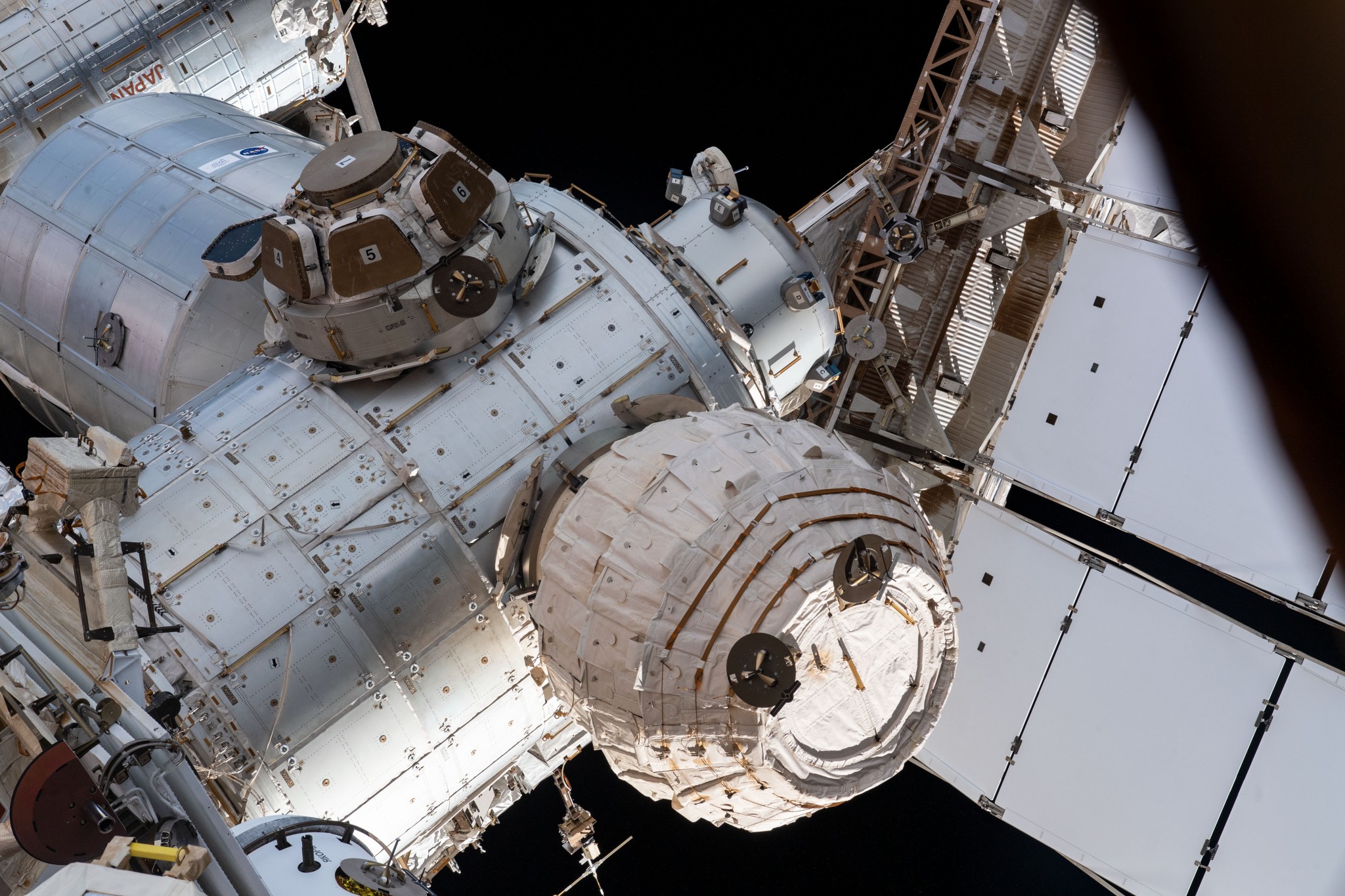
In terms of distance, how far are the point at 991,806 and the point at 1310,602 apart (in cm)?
417

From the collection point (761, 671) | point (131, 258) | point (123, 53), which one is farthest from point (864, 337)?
point (123, 53)

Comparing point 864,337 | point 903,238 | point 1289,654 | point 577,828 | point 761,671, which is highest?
point 903,238

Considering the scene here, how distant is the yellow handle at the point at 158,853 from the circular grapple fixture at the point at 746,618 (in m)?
3.12

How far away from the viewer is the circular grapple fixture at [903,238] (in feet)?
41.3

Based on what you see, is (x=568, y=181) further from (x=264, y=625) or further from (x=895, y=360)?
(x=264, y=625)

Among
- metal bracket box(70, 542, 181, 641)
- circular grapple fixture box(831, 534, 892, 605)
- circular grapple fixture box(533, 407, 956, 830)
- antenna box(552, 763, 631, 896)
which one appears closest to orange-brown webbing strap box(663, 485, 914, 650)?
circular grapple fixture box(533, 407, 956, 830)

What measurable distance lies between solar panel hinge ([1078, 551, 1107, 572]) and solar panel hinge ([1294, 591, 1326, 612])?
Result: 187 cm

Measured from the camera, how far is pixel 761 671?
25.2 feet

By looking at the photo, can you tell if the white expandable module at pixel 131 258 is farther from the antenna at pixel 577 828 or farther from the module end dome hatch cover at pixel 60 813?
the module end dome hatch cover at pixel 60 813

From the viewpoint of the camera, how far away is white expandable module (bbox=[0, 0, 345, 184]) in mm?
13359

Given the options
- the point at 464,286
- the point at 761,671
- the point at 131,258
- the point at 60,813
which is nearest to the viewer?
the point at 60,813

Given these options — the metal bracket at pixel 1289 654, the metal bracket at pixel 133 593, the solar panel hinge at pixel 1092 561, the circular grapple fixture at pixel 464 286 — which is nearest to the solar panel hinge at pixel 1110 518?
the solar panel hinge at pixel 1092 561

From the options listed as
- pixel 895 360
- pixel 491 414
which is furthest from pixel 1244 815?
pixel 491 414

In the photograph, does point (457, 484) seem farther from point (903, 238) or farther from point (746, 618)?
point (903, 238)
